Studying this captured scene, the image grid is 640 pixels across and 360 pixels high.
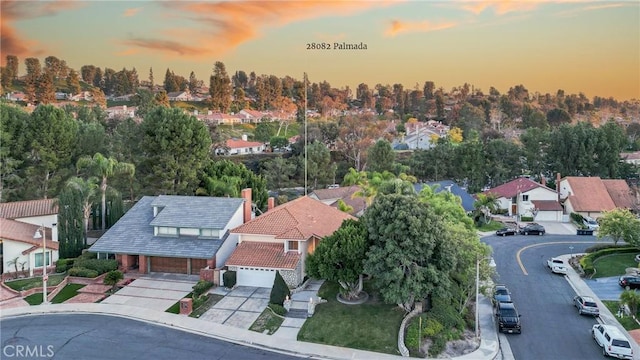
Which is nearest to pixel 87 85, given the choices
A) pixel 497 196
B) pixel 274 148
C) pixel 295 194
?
pixel 274 148

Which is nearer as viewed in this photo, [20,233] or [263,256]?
[263,256]

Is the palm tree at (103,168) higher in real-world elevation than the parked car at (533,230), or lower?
higher

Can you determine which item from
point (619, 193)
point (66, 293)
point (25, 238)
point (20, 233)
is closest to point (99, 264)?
point (66, 293)

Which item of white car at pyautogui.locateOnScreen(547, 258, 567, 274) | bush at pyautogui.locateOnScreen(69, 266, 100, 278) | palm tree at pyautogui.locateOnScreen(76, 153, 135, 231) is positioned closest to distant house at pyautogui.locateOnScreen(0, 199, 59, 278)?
bush at pyautogui.locateOnScreen(69, 266, 100, 278)

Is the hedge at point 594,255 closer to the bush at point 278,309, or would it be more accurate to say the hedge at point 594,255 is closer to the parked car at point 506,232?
the parked car at point 506,232

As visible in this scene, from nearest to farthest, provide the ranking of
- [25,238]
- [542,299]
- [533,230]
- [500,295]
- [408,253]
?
[408,253] → [500,295] → [542,299] → [25,238] → [533,230]

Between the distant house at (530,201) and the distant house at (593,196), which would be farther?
the distant house at (530,201)

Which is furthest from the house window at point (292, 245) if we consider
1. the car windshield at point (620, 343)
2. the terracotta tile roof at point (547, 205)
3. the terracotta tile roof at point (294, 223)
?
the terracotta tile roof at point (547, 205)

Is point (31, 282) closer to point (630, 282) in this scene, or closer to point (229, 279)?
point (229, 279)
